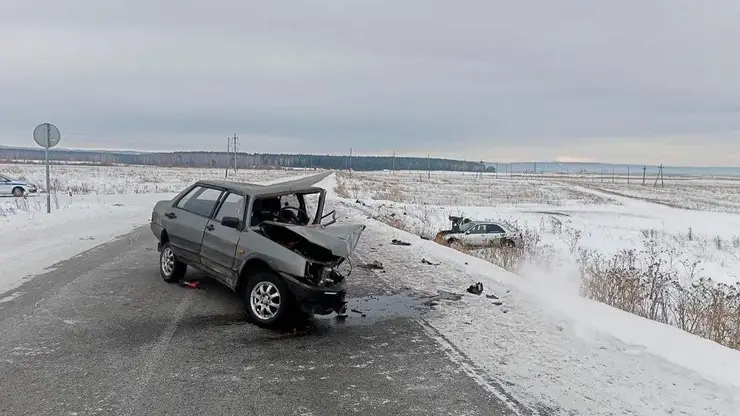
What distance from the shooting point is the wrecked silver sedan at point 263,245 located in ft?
21.3

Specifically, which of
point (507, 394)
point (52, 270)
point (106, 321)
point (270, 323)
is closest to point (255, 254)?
point (270, 323)

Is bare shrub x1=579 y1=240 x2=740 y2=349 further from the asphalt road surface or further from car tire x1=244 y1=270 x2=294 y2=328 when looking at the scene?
car tire x1=244 y1=270 x2=294 y2=328

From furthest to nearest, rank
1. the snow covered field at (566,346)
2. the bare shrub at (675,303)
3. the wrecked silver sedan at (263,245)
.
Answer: the bare shrub at (675,303) < the wrecked silver sedan at (263,245) < the snow covered field at (566,346)

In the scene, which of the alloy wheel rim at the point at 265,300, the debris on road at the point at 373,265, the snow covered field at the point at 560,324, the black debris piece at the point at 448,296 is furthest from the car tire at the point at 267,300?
the debris on road at the point at 373,265

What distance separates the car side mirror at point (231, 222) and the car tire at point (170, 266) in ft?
5.96

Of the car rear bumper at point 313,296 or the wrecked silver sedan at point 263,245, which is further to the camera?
the wrecked silver sedan at point 263,245

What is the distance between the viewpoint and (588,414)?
14.7 feet

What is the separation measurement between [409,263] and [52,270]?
6.71 meters

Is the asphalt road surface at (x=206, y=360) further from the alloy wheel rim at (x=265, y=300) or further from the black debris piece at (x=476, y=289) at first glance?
the black debris piece at (x=476, y=289)

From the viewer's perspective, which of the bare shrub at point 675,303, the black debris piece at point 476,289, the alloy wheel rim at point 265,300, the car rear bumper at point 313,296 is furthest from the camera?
the black debris piece at point 476,289

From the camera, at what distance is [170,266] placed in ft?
28.4

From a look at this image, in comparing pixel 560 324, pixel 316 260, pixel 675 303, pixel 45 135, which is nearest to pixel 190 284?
pixel 316 260

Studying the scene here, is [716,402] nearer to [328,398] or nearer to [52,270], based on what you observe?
[328,398]

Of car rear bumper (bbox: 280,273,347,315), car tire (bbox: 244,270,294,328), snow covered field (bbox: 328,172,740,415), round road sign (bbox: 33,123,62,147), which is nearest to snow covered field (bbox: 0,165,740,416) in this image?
snow covered field (bbox: 328,172,740,415)
